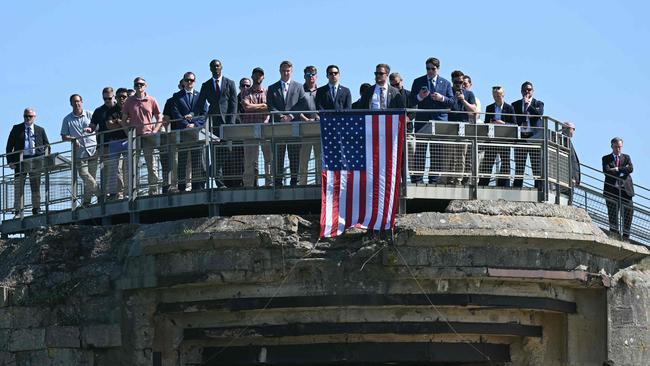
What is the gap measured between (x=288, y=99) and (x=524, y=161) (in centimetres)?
409

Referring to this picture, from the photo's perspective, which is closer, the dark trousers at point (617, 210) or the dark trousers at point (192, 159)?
the dark trousers at point (192, 159)

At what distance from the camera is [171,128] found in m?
29.8

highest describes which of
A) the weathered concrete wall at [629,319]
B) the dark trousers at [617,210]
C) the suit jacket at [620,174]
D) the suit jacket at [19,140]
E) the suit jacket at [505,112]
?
the suit jacket at [505,112]

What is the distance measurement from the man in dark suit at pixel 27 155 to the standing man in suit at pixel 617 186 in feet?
32.4

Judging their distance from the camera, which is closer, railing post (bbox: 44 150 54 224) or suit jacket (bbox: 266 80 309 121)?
suit jacket (bbox: 266 80 309 121)

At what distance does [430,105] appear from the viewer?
94.8ft

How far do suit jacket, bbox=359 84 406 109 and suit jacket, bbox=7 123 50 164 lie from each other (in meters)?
6.29

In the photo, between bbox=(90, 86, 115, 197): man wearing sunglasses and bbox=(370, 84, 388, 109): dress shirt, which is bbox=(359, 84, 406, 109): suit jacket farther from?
bbox=(90, 86, 115, 197): man wearing sunglasses

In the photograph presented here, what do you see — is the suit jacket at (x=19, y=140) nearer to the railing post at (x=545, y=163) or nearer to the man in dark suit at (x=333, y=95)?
the man in dark suit at (x=333, y=95)

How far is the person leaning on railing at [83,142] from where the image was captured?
29469 mm

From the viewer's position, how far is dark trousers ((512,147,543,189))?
1105 inches

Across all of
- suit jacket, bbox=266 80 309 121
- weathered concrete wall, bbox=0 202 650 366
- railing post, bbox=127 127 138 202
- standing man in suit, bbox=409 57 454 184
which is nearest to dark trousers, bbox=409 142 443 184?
standing man in suit, bbox=409 57 454 184

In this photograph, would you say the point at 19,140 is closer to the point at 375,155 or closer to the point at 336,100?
the point at 336,100

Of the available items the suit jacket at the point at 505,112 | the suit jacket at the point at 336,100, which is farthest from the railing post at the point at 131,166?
the suit jacket at the point at 505,112
